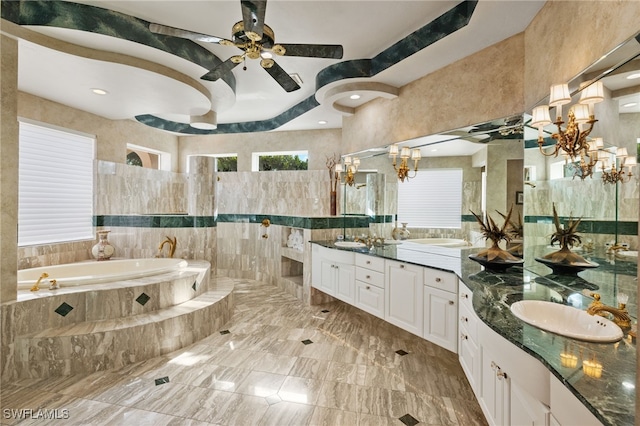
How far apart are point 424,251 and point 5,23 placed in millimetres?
4146

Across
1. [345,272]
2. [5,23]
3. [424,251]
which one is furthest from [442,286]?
[5,23]

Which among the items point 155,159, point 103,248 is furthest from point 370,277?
point 155,159

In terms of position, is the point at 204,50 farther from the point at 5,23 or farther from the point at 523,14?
the point at 523,14

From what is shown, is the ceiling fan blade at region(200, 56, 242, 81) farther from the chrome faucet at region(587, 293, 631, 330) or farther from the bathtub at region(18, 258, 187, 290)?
the chrome faucet at region(587, 293, 631, 330)

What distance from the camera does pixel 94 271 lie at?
12.5 ft

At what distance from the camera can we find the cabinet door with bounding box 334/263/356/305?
3.31m

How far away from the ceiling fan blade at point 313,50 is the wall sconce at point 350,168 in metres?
2.00

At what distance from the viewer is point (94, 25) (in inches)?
91.7

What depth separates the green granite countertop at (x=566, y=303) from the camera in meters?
0.78

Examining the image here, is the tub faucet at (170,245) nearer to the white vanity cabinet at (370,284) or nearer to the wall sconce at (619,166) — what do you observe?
the white vanity cabinet at (370,284)

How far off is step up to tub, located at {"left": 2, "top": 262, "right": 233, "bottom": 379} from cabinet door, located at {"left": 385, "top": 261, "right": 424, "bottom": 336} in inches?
76.7

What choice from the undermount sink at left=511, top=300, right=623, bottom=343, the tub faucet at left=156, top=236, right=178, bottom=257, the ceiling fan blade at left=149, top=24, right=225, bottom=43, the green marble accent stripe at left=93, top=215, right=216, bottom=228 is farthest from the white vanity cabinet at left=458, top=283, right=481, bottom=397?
the tub faucet at left=156, top=236, right=178, bottom=257

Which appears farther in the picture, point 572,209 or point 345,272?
point 345,272

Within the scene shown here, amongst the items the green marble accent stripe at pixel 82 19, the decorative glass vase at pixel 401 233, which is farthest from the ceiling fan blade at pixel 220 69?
the decorative glass vase at pixel 401 233
